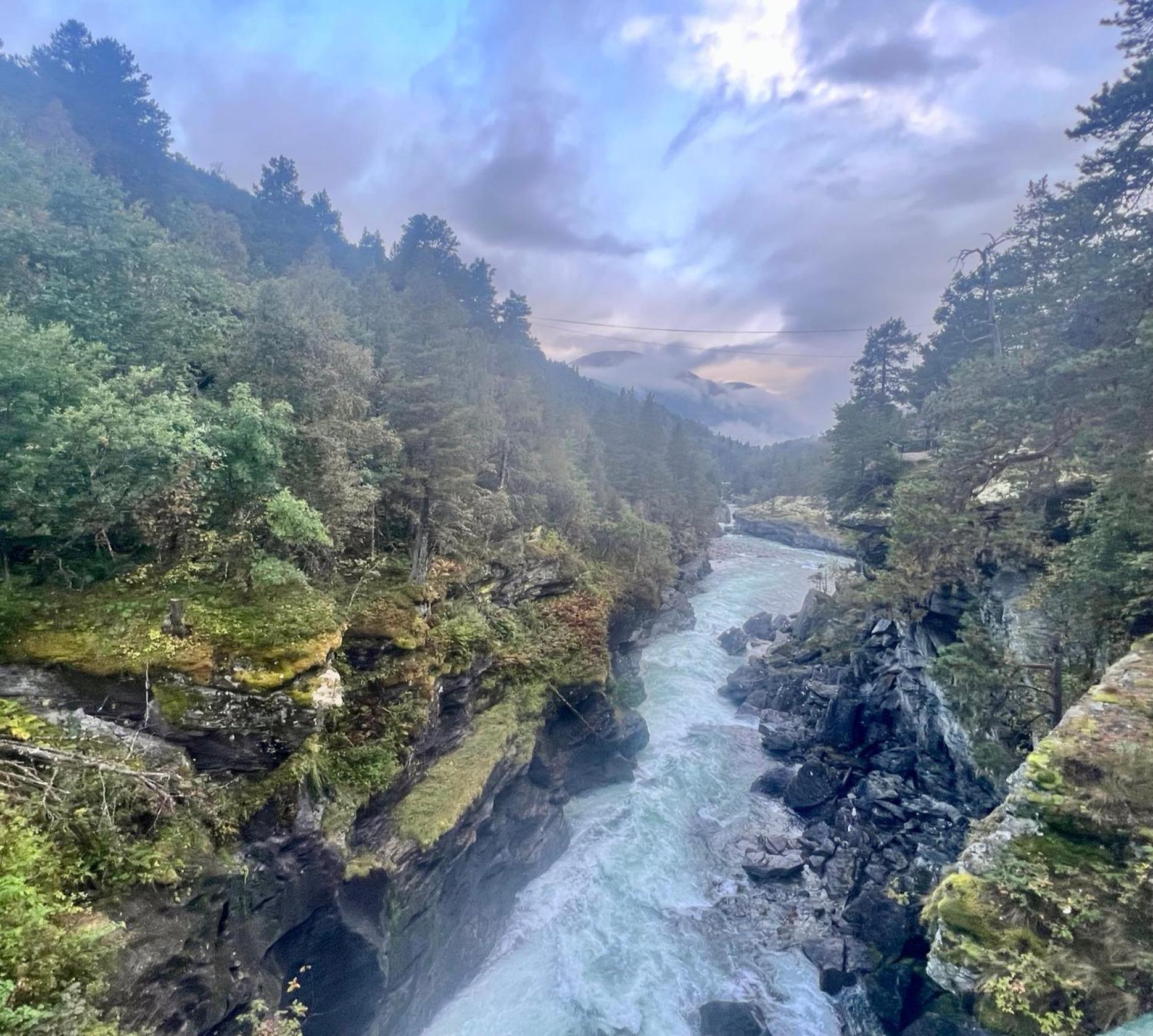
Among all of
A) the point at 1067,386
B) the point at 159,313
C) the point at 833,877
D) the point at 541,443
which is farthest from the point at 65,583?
the point at 541,443

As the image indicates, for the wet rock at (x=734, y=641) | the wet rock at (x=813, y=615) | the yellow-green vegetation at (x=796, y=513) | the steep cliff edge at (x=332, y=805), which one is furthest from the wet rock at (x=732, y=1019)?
the yellow-green vegetation at (x=796, y=513)

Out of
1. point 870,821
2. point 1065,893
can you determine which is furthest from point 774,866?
point 1065,893

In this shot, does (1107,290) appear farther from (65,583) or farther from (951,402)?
(65,583)

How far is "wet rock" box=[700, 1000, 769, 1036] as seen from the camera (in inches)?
524

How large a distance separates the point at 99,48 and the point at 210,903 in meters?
59.5

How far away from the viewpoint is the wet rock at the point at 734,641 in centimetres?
3856

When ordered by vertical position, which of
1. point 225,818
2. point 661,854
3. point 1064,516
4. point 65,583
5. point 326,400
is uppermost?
point 326,400

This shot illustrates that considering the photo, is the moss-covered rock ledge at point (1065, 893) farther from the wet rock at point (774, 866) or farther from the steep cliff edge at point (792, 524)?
the steep cliff edge at point (792, 524)

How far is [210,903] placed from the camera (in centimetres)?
837

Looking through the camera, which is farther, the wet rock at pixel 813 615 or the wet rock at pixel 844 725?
the wet rock at pixel 813 615

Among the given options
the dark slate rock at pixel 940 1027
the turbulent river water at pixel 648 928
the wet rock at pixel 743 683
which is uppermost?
the wet rock at pixel 743 683

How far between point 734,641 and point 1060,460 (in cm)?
2628

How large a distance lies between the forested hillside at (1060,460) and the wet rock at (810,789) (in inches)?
295

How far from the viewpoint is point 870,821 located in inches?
758
